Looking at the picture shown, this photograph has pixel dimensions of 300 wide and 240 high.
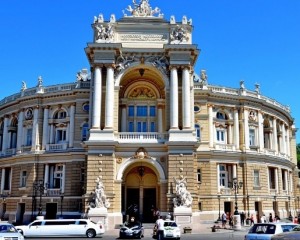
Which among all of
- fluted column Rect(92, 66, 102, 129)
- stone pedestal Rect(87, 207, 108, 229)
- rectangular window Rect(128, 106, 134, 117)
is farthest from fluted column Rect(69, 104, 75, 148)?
stone pedestal Rect(87, 207, 108, 229)

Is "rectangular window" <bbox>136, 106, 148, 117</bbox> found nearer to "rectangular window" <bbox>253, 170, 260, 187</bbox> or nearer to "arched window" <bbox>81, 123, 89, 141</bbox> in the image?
"arched window" <bbox>81, 123, 89, 141</bbox>

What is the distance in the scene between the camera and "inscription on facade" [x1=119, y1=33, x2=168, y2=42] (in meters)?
48.2

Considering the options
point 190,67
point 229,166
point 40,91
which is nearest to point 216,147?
point 229,166

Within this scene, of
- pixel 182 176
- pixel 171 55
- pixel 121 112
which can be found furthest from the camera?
pixel 121 112

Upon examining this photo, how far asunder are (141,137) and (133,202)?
7869 mm

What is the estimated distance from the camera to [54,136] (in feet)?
185

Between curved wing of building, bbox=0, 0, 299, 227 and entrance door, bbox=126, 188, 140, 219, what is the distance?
0.11 meters

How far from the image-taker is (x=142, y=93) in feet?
169

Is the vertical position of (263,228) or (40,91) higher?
(40,91)

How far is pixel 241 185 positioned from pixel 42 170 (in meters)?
25.8

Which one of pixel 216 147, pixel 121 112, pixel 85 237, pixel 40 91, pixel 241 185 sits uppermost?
pixel 40 91

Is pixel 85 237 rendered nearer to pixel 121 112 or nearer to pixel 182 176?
pixel 182 176

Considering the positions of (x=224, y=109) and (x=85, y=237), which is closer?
(x=85, y=237)

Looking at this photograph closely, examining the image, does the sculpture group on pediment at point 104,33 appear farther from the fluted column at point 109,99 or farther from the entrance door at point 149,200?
the entrance door at point 149,200
